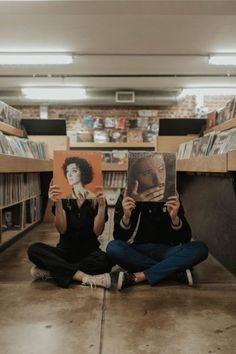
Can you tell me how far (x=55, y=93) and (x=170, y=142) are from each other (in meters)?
3.07

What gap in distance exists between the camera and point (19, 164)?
3.35 metres

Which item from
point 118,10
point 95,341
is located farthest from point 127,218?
point 118,10

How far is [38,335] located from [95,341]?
10.9 inches

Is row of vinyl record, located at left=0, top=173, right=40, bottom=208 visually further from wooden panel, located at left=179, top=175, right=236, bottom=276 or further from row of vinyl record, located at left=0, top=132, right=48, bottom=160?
wooden panel, located at left=179, top=175, right=236, bottom=276

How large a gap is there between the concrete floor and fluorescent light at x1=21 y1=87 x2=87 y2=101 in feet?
17.8

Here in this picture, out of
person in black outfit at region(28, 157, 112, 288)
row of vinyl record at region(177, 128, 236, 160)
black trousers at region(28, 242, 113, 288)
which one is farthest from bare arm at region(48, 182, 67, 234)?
row of vinyl record at region(177, 128, 236, 160)

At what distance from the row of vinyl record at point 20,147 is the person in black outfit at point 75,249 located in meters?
1.26

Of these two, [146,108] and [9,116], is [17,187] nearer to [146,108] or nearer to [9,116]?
[9,116]

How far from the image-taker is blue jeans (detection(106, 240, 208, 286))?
2357 millimetres

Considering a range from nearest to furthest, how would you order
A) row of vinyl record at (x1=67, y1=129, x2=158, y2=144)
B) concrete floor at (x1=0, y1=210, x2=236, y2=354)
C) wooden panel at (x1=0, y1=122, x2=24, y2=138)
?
concrete floor at (x1=0, y1=210, x2=236, y2=354)
wooden panel at (x1=0, y1=122, x2=24, y2=138)
row of vinyl record at (x1=67, y1=129, x2=158, y2=144)

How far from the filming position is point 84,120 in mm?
8234

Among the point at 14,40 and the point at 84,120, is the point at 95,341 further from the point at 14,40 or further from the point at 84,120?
the point at 84,120

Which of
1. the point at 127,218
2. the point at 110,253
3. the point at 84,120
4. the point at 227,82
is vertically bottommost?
the point at 110,253

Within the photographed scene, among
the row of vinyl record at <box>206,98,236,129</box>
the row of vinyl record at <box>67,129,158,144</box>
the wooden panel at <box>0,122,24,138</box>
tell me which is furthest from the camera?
the row of vinyl record at <box>67,129,158,144</box>
